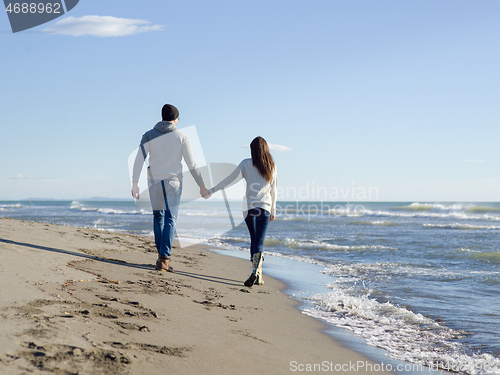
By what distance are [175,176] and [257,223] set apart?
109 centimetres

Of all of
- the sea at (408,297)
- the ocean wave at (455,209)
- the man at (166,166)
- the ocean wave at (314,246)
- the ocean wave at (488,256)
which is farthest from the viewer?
the ocean wave at (455,209)

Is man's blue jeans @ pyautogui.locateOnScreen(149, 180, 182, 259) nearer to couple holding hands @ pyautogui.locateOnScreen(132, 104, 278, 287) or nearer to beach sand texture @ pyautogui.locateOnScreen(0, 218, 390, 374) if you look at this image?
couple holding hands @ pyautogui.locateOnScreen(132, 104, 278, 287)

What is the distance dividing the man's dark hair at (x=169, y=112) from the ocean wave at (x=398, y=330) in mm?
2629

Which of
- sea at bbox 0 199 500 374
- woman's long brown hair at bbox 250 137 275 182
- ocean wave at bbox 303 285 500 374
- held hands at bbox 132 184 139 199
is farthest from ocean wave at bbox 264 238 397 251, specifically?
held hands at bbox 132 184 139 199

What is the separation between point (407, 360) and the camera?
2.77 m

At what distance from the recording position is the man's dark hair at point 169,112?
14.3 feet

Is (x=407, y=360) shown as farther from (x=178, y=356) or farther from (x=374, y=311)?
(x=178, y=356)

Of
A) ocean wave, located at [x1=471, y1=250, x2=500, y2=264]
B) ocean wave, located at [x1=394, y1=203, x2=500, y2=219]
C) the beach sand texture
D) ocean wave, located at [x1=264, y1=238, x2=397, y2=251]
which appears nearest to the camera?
the beach sand texture

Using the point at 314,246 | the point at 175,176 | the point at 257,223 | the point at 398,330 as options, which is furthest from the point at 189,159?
the point at 314,246

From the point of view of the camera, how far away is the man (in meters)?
4.30

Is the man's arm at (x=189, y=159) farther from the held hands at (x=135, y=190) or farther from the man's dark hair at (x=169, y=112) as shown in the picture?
the held hands at (x=135, y=190)

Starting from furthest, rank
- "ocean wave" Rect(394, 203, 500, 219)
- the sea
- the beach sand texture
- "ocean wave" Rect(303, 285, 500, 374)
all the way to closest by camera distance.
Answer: "ocean wave" Rect(394, 203, 500, 219) < the sea < "ocean wave" Rect(303, 285, 500, 374) < the beach sand texture

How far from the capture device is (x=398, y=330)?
138 inches

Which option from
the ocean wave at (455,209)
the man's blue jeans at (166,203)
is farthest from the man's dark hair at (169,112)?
the ocean wave at (455,209)
